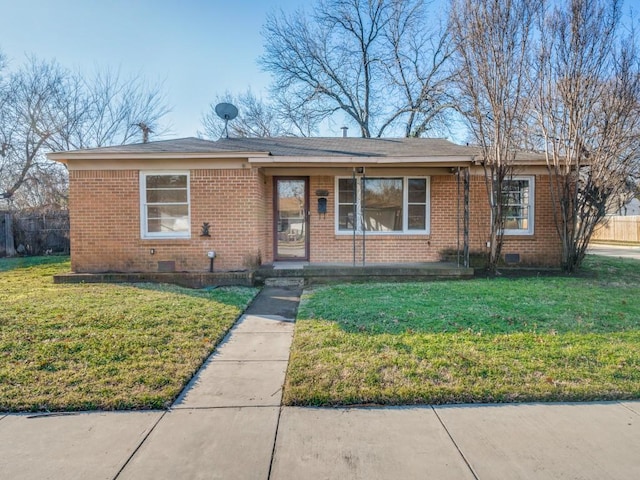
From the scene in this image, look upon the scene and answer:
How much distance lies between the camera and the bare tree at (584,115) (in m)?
8.45

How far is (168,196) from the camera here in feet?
29.6

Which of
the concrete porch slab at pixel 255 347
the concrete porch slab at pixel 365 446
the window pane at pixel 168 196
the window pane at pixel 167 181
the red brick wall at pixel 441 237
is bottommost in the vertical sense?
the concrete porch slab at pixel 365 446

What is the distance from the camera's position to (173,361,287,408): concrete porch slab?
3123 mm

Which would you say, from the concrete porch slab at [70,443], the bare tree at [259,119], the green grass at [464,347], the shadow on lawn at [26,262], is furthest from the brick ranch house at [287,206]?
the bare tree at [259,119]

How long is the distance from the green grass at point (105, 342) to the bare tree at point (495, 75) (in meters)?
6.18

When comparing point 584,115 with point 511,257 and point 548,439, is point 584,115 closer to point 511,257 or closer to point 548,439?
point 511,257

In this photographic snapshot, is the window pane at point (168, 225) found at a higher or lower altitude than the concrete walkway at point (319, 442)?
higher

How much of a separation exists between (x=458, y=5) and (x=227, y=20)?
7.38 m

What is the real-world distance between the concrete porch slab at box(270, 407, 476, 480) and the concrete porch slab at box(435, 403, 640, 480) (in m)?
0.16

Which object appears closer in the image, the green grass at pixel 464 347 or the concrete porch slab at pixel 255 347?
the green grass at pixel 464 347

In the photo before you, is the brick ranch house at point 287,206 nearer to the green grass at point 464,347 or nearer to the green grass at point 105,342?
the green grass at point 105,342

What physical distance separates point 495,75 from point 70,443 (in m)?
9.53

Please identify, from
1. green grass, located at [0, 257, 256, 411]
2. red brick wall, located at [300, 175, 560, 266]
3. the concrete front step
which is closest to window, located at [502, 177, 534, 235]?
red brick wall, located at [300, 175, 560, 266]

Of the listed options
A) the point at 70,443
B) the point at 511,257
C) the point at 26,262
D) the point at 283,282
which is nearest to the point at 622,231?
the point at 511,257
